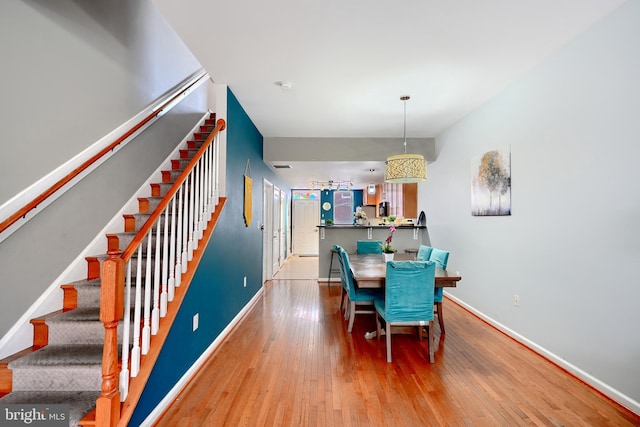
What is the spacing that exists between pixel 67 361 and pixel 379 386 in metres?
2.00

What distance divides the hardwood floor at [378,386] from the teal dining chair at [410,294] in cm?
33

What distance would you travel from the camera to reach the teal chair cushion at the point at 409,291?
8.22 ft

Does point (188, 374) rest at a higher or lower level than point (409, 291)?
lower

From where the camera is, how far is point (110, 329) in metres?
1.31

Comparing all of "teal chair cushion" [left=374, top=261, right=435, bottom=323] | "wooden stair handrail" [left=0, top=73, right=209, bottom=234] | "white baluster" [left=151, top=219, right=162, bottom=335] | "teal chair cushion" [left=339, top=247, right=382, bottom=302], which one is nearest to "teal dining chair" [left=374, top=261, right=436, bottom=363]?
"teal chair cushion" [left=374, top=261, right=435, bottom=323]

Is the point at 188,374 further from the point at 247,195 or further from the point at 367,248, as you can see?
the point at 367,248

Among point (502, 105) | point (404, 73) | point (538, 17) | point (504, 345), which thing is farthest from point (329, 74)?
point (504, 345)

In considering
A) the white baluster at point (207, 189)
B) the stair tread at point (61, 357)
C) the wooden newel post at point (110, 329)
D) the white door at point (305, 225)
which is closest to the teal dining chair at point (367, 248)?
the white baluster at point (207, 189)

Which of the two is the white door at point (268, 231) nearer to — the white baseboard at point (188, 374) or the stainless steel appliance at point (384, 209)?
the white baseboard at point (188, 374)

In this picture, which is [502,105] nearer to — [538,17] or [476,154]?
[476,154]

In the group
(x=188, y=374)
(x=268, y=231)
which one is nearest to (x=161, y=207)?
(x=188, y=374)

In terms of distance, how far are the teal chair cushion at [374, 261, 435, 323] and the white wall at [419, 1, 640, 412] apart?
1109 millimetres

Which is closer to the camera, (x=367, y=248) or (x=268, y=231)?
(x=367, y=248)

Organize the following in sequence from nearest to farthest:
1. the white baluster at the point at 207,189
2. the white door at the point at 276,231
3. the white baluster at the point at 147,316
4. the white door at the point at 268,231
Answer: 1. the white baluster at the point at 147,316
2. the white baluster at the point at 207,189
3. the white door at the point at 268,231
4. the white door at the point at 276,231
